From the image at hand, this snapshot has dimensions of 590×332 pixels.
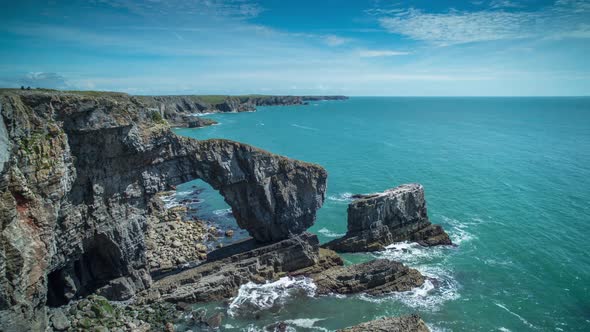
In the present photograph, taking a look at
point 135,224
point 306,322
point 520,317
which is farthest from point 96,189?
point 520,317

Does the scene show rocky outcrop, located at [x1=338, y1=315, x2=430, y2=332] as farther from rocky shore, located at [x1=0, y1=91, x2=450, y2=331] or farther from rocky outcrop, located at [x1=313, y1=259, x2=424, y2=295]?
rocky shore, located at [x1=0, y1=91, x2=450, y2=331]

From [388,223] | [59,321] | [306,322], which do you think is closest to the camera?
[59,321]

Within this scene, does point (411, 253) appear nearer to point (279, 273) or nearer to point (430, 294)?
point (430, 294)

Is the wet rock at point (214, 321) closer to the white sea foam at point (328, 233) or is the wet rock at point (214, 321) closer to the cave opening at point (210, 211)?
the cave opening at point (210, 211)

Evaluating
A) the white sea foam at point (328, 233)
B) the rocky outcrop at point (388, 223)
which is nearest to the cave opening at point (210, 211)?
the white sea foam at point (328, 233)

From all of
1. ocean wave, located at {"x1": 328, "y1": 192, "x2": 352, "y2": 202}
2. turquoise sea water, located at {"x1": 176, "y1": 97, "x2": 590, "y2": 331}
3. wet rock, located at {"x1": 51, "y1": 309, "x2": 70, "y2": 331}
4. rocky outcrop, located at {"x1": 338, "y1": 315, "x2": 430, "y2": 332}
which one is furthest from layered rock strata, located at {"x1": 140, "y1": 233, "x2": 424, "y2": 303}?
ocean wave, located at {"x1": 328, "y1": 192, "x2": 352, "y2": 202}

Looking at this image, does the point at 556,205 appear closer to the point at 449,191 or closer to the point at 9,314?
the point at 449,191
